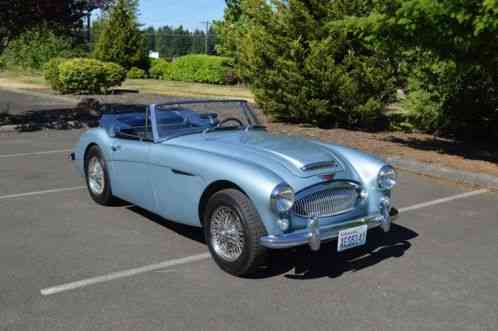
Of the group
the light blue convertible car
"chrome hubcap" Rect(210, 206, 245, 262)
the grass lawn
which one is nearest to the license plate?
the light blue convertible car

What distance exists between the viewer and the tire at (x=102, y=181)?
6.08 meters

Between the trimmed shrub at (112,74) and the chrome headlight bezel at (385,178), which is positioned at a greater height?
the trimmed shrub at (112,74)

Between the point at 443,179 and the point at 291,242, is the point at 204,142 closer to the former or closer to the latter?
the point at 291,242

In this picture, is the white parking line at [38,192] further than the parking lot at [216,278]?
Yes

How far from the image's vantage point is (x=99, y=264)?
4.57 m

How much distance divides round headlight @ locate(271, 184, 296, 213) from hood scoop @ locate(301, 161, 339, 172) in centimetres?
35

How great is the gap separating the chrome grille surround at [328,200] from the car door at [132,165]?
1.64 m

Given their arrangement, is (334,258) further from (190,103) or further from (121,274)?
(190,103)

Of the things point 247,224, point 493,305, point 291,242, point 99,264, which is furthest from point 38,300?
point 493,305

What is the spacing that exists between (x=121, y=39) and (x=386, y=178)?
30.4 m

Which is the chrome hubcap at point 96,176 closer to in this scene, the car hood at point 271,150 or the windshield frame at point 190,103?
the windshield frame at point 190,103

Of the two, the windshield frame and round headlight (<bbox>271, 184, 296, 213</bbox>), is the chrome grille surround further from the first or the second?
the windshield frame

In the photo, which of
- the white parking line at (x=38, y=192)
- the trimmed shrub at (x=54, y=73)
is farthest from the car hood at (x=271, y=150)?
the trimmed shrub at (x=54, y=73)

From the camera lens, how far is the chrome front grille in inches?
167
